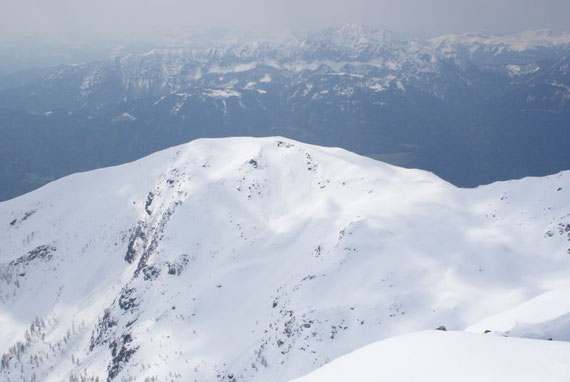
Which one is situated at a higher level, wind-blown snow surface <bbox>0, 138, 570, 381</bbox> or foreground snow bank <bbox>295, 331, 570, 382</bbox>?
foreground snow bank <bbox>295, 331, 570, 382</bbox>

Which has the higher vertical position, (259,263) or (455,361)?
(455,361)

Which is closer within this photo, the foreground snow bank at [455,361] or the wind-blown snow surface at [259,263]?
the foreground snow bank at [455,361]

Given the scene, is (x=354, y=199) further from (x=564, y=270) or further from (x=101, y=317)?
(x=101, y=317)

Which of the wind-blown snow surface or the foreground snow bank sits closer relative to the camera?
the foreground snow bank

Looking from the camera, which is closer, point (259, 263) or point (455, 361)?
point (455, 361)

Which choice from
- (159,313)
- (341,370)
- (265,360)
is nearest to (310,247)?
(265,360)
